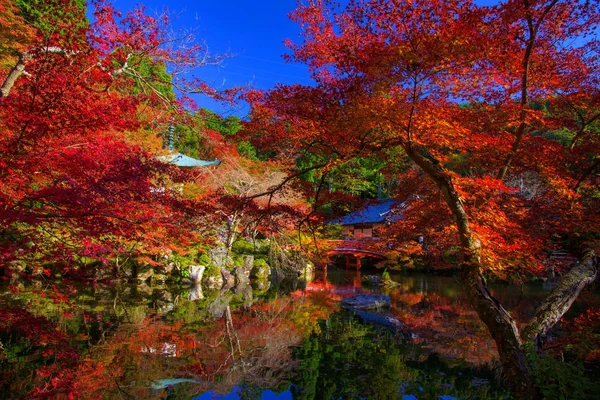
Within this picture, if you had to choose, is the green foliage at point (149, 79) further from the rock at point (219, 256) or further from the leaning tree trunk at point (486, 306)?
the rock at point (219, 256)

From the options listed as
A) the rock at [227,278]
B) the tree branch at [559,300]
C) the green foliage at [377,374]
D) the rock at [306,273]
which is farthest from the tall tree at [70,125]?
the rock at [306,273]

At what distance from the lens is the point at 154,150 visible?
1436cm

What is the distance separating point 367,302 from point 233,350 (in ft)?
21.4

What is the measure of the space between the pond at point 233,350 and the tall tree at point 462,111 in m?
1.14

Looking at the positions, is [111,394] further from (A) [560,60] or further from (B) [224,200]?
(A) [560,60]

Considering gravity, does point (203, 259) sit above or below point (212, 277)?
above

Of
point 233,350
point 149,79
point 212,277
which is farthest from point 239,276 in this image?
point 149,79

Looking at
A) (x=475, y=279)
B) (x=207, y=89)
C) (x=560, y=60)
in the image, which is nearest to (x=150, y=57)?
(x=207, y=89)

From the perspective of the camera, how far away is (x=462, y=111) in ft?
20.9

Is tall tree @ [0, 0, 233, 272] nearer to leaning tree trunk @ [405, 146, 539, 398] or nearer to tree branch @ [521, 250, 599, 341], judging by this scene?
leaning tree trunk @ [405, 146, 539, 398]

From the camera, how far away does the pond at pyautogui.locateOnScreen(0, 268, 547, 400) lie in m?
5.49

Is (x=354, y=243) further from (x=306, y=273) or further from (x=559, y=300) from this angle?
(x=559, y=300)

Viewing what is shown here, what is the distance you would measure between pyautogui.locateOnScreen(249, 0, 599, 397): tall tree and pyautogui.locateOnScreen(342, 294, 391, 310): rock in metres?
5.77

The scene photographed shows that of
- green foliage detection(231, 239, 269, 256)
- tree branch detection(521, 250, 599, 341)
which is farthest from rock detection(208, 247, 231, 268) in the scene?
tree branch detection(521, 250, 599, 341)
